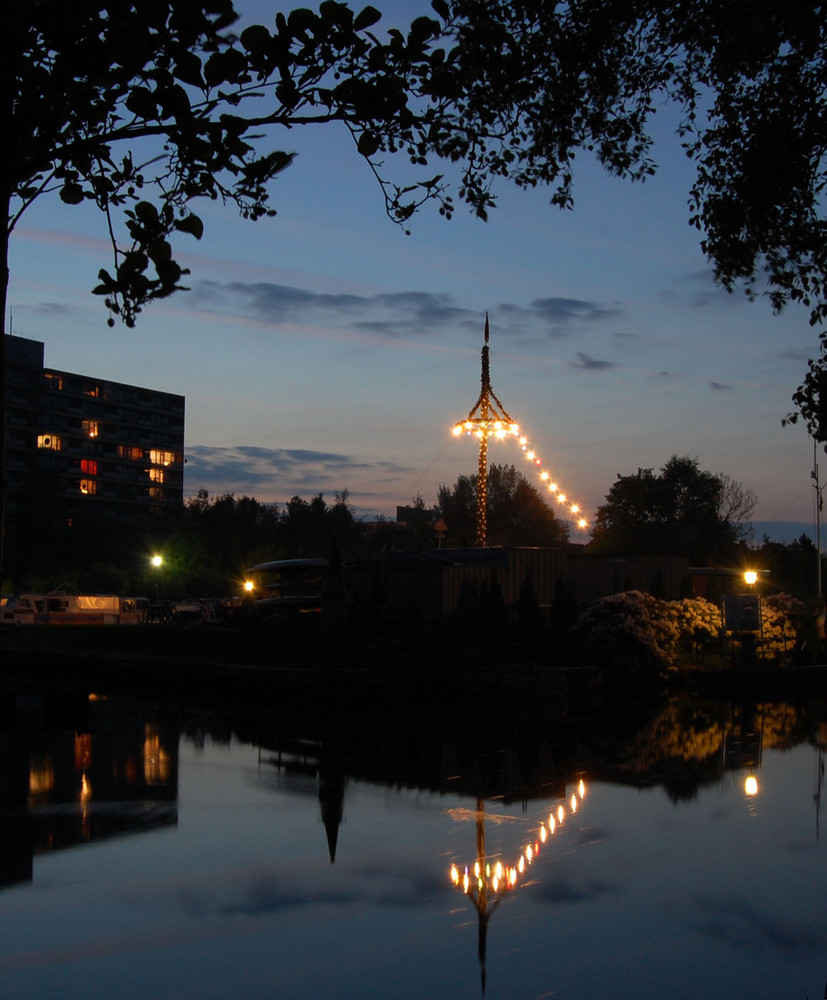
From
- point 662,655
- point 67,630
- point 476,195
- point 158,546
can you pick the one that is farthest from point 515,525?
point 476,195

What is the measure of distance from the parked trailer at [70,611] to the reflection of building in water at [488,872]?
1449 inches

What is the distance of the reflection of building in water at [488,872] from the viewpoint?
7793mm

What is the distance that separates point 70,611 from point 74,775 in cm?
3428

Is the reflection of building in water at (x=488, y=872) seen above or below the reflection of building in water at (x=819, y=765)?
above

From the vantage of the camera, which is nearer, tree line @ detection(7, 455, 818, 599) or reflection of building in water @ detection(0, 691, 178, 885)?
reflection of building in water @ detection(0, 691, 178, 885)

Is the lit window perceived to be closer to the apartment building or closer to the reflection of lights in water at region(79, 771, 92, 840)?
the reflection of lights in water at region(79, 771, 92, 840)

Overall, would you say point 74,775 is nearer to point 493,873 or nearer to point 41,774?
→ point 41,774

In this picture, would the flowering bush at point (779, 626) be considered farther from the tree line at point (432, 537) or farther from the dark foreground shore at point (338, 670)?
the tree line at point (432, 537)

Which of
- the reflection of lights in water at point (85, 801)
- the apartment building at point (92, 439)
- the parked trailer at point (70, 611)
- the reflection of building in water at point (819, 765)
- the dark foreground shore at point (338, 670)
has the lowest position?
the reflection of building in water at point (819, 765)

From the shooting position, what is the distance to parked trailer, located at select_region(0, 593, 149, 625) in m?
45.1

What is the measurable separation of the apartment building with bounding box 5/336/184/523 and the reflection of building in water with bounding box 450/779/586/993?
295ft

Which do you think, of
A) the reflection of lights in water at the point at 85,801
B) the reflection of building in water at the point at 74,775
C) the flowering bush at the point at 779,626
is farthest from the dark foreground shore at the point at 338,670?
the reflection of lights in water at the point at 85,801

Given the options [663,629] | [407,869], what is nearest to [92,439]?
[663,629]

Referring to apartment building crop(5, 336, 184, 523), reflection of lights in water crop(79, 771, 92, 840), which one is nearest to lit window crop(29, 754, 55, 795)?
reflection of lights in water crop(79, 771, 92, 840)
